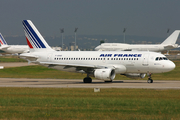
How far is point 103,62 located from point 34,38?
1228 centimetres

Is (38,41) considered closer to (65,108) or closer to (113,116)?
(65,108)

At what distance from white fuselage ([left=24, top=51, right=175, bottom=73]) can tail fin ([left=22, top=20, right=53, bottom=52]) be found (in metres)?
3.43

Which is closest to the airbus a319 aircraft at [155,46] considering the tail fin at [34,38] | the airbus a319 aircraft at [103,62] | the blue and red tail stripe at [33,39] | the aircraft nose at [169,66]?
the tail fin at [34,38]

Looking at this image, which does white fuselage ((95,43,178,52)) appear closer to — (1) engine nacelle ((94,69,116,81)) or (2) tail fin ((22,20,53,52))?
(2) tail fin ((22,20,53,52))

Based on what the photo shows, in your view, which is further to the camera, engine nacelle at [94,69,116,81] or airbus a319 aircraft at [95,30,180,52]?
airbus a319 aircraft at [95,30,180,52]

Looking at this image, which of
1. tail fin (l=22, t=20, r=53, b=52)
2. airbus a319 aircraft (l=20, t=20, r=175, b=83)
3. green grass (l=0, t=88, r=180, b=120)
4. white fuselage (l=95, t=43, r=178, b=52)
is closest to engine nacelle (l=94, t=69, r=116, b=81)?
airbus a319 aircraft (l=20, t=20, r=175, b=83)

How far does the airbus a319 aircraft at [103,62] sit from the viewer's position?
4116 centimetres

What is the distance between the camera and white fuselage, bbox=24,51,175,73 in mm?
41250

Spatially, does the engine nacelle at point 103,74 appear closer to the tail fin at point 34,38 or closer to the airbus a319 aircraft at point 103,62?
the airbus a319 aircraft at point 103,62

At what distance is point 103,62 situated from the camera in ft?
143

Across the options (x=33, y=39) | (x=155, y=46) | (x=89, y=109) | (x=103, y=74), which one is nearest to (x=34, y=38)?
(x=33, y=39)

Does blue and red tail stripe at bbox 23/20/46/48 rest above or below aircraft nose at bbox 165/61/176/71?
above

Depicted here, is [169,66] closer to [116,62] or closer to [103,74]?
[116,62]

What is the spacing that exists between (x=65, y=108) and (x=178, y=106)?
717 cm
